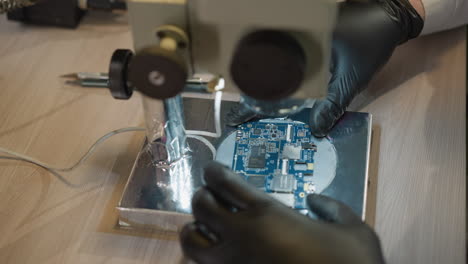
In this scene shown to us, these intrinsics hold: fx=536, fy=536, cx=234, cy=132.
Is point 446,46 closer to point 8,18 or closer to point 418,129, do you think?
point 418,129

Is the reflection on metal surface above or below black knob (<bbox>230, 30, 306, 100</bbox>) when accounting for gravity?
below

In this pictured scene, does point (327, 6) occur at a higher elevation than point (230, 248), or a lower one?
higher

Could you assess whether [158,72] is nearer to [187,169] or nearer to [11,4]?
[187,169]

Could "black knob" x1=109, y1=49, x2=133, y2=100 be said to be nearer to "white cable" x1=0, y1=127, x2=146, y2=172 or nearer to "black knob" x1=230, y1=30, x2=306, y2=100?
"black knob" x1=230, y1=30, x2=306, y2=100

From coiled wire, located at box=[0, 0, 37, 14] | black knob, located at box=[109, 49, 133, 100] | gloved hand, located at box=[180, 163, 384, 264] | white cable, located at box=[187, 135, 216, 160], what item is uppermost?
coiled wire, located at box=[0, 0, 37, 14]

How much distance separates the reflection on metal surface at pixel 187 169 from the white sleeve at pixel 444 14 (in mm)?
310

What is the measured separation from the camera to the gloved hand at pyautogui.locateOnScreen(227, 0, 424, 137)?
1.05m

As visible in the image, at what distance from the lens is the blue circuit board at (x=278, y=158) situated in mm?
896

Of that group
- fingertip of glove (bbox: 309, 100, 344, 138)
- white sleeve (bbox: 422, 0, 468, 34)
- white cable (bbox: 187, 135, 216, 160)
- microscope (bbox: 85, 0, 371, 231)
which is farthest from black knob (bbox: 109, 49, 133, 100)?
white sleeve (bbox: 422, 0, 468, 34)

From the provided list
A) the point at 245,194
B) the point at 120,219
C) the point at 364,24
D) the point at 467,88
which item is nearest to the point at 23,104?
the point at 120,219

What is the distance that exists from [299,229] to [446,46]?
75 cm

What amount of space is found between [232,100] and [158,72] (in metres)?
0.45

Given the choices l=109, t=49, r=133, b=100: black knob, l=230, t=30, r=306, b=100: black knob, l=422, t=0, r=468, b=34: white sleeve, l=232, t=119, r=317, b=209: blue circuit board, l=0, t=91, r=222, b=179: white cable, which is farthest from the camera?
l=422, t=0, r=468, b=34: white sleeve

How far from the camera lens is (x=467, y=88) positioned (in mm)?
1161
